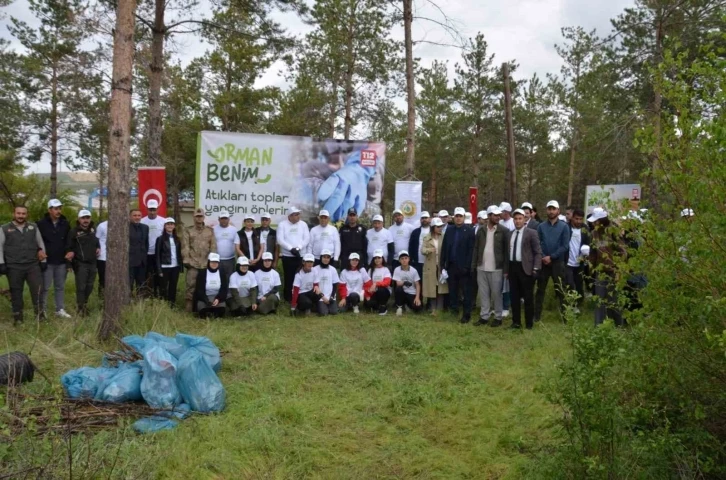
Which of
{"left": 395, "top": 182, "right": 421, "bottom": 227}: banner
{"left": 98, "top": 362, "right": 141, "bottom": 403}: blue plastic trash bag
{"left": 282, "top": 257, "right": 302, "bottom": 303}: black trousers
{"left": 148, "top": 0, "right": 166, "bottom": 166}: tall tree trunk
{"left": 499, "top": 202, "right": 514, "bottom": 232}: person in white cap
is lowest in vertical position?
{"left": 98, "top": 362, "right": 141, "bottom": 403}: blue plastic trash bag

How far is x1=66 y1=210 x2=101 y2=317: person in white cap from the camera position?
8602 millimetres

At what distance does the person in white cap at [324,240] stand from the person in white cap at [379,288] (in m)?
0.73

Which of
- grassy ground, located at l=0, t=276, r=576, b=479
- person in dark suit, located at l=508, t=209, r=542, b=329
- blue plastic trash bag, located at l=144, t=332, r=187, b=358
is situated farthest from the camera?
person in dark suit, located at l=508, t=209, r=542, b=329

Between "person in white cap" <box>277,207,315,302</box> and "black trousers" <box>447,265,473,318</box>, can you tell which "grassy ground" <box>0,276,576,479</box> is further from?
"person in white cap" <box>277,207,315,302</box>

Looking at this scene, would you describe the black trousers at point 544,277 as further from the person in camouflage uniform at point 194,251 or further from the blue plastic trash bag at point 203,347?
the person in camouflage uniform at point 194,251

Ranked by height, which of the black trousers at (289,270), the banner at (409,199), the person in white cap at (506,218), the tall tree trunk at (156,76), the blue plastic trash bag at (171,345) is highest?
the tall tree trunk at (156,76)

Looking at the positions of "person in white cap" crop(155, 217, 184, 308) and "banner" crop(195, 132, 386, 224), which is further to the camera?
"banner" crop(195, 132, 386, 224)

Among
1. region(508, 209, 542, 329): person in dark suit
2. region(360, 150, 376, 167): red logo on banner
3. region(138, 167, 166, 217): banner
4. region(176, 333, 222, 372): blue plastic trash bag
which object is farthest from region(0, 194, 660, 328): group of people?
region(176, 333, 222, 372): blue plastic trash bag

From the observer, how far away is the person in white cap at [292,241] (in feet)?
32.3

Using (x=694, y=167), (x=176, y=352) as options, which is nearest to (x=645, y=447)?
(x=694, y=167)

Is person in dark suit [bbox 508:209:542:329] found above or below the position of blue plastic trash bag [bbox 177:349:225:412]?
above

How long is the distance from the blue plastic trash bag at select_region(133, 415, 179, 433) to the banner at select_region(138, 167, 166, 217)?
6.15 metres

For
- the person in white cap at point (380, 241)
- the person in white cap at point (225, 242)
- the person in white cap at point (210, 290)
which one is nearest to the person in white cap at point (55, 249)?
the person in white cap at point (210, 290)

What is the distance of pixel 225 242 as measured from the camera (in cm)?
956
